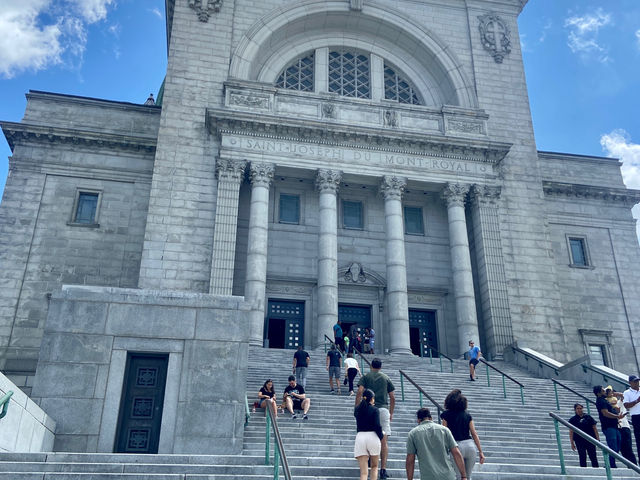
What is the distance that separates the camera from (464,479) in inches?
301

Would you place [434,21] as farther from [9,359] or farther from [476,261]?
[9,359]

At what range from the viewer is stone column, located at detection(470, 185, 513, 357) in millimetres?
24453

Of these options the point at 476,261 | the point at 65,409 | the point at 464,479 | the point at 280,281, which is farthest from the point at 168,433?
the point at 476,261

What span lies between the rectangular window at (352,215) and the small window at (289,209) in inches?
85.7

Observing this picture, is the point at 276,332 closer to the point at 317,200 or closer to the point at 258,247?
the point at 258,247

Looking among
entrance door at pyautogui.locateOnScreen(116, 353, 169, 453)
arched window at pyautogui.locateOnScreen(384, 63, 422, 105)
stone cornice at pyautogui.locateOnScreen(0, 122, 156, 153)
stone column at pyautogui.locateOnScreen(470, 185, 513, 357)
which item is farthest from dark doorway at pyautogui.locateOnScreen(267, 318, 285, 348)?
entrance door at pyautogui.locateOnScreen(116, 353, 169, 453)

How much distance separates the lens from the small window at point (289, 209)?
26766mm

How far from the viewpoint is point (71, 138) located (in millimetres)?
26344

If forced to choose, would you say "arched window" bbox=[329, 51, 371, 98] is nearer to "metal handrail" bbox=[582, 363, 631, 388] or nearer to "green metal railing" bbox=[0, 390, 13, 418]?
"metal handrail" bbox=[582, 363, 631, 388]

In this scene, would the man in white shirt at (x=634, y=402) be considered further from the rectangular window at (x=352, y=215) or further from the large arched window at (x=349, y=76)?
the large arched window at (x=349, y=76)

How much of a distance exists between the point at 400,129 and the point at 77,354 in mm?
19123

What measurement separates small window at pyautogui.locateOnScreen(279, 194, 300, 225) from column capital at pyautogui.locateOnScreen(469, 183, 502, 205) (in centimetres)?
798

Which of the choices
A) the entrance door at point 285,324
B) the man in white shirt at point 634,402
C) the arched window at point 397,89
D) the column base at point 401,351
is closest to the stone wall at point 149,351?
the man in white shirt at point 634,402

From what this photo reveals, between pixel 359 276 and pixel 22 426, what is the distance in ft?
60.1
